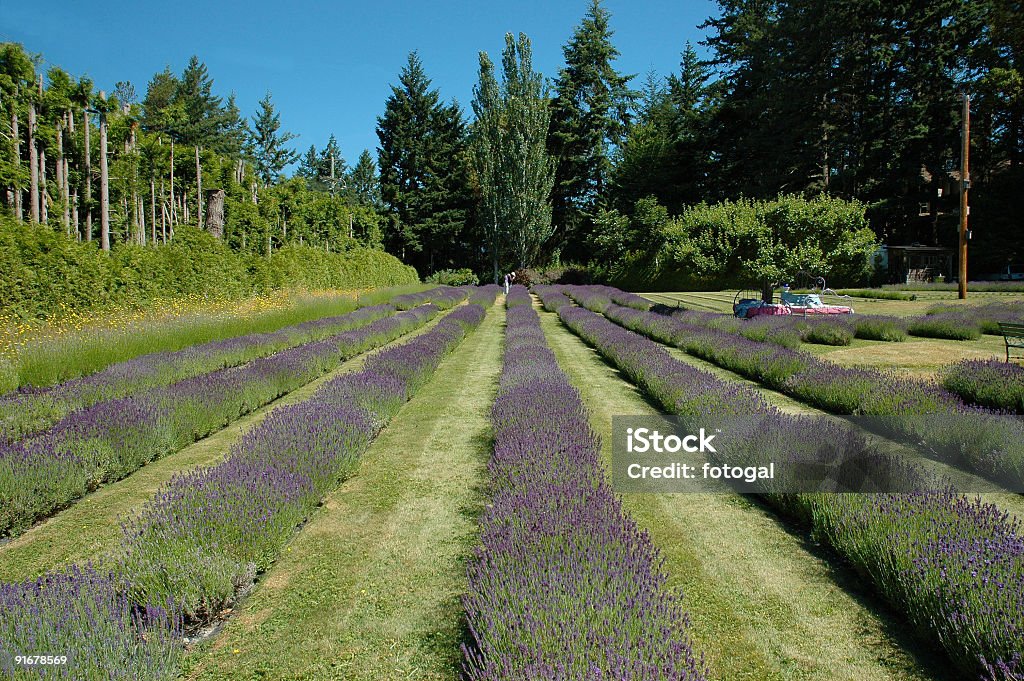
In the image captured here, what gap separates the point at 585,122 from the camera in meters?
48.1

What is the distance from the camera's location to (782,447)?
4230mm

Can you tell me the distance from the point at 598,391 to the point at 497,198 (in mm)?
34978

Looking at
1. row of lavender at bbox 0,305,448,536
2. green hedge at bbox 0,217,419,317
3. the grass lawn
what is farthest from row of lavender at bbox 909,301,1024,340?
green hedge at bbox 0,217,419,317

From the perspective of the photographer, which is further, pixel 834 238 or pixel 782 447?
pixel 834 238

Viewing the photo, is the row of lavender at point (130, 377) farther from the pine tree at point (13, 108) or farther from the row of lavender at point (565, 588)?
the pine tree at point (13, 108)

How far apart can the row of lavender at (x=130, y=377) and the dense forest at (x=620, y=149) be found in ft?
31.2

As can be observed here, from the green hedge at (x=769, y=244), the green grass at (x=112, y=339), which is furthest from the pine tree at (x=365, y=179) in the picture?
the green grass at (x=112, y=339)

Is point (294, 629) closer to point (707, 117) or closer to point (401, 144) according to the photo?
point (707, 117)

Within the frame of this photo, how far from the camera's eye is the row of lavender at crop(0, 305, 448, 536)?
12.7 feet

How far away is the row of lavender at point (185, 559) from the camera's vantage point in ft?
6.86

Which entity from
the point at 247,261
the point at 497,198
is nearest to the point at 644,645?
the point at 247,261

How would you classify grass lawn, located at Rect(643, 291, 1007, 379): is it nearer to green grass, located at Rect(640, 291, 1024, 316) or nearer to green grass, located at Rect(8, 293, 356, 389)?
green grass, located at Rect(640, 291, 1024, 316)

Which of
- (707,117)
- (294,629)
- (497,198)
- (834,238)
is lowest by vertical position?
(294,629)

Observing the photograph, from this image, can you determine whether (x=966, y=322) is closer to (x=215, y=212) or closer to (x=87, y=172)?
(x=215, y=212)
